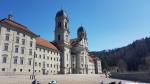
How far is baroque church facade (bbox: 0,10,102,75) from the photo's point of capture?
5653cm

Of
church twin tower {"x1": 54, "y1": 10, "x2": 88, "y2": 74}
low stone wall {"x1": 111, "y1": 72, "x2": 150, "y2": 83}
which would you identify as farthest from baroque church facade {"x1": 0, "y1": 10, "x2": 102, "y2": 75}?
low stone wall {"x1": 111, "y1": 72, "x2": 150, "y2": 83}

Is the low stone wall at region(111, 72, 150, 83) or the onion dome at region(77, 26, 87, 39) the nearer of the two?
the low stone wall at region(111, 72, 150, 83)

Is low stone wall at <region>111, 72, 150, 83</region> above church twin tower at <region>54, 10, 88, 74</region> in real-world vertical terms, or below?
below

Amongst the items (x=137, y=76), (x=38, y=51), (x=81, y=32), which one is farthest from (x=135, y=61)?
(x=38, y=51)

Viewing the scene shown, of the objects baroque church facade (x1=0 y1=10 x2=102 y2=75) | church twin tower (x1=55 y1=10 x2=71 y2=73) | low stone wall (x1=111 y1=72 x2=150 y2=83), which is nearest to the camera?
baroque church facade (x1=0 y1=10 x2=102 y2=75)

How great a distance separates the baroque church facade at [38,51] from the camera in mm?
56531

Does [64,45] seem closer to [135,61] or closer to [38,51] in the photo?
[38,51]

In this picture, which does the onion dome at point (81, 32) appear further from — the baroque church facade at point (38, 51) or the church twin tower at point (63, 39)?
the church twin tower at point (63, 39)

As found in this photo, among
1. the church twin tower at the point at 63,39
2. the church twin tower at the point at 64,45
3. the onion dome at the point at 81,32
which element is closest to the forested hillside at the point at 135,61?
the onion dome at the point at 81,32

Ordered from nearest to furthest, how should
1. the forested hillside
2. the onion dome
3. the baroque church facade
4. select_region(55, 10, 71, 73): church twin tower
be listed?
the baroque church facade, select_region(55, 10, 71, 73): church twin tower, the onion dome, the forested hillside

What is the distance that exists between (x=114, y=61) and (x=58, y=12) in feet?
340

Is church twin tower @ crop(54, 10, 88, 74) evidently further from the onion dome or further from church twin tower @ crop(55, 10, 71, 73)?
the onion dome

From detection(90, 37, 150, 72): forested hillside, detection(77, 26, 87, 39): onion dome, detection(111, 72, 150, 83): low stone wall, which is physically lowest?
detection(111, 72, 150, 83): low stone wall

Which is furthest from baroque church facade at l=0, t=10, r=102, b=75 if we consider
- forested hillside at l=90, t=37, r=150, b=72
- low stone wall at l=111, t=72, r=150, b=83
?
forested hillside at l=90, t=37, r=150, b=72
